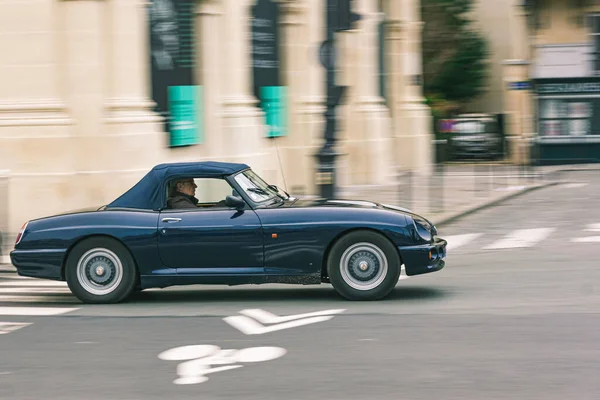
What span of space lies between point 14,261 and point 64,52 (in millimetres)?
7683

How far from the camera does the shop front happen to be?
122ft

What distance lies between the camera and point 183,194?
1065 centimetres

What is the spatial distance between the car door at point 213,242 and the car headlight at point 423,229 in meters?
1.37

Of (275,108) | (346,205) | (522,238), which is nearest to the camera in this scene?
(346,205)

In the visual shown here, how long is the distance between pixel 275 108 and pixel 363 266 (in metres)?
15.2

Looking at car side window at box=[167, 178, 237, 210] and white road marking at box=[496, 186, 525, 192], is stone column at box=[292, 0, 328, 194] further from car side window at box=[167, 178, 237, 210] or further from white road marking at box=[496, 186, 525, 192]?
car side window at box=[167, 178, 237, 210]

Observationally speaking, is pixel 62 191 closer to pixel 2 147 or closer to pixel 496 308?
pixel 2 147

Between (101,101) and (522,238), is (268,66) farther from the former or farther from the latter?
(522,238)

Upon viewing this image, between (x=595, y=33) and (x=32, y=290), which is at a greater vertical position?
(x=595, y=33)

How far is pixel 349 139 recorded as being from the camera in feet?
91.6

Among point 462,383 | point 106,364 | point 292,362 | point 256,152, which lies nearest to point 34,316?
point 106,364

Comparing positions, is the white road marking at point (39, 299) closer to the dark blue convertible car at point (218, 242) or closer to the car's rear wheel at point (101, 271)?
the car's rear wheel at point (101, 271)

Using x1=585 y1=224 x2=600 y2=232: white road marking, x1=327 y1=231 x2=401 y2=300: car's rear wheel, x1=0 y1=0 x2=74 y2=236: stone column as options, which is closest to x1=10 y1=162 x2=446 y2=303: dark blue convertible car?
x1=327 y1=231 x2=401 y2=300: car's rear wheel

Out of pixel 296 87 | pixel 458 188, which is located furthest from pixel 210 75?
pixel 458 188
